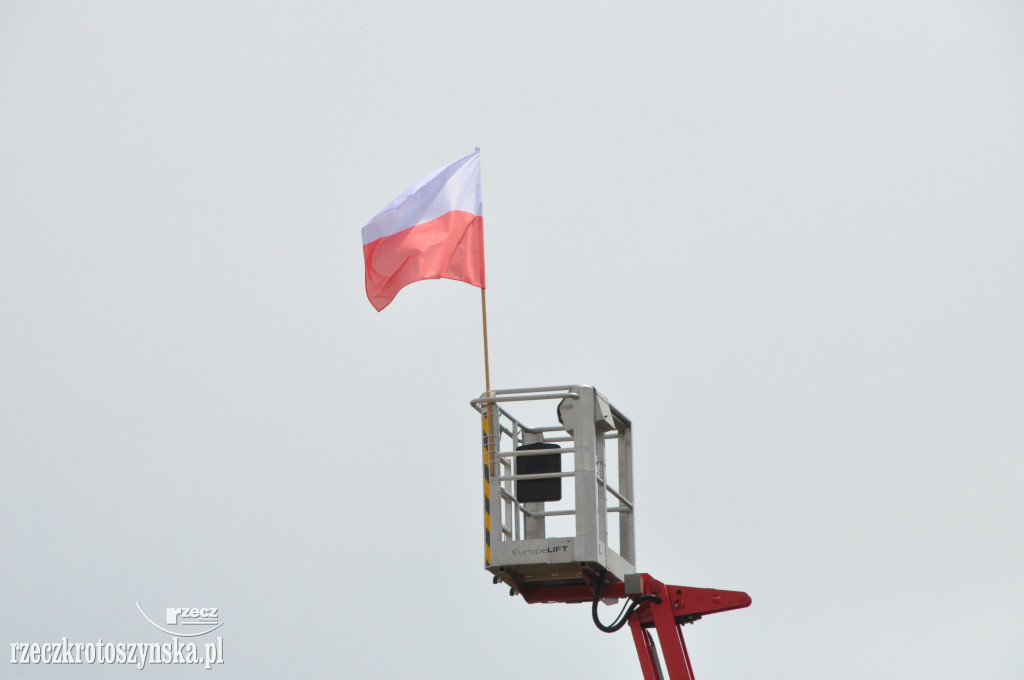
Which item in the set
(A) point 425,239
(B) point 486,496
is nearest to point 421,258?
(A) point 425,239

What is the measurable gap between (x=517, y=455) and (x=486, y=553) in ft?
4.15

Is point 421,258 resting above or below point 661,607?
above

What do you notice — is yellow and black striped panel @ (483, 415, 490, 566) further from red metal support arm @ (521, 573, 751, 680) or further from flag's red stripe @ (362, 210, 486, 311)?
flag's red stripe @ (362, 210, 486, 311)

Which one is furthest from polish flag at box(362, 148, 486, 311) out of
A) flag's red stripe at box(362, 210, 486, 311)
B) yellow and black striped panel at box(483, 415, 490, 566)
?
yellow and black striped panel at box(483, 415, 490, 566)

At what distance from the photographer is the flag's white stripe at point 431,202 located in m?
23.1

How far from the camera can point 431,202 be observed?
2330 cm

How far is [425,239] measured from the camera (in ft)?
75.5

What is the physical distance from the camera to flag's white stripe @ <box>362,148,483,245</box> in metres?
23.1

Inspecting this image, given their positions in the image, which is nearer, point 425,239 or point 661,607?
point 661,607

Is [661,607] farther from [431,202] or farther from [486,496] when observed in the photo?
[431,202]

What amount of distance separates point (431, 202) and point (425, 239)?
629mm

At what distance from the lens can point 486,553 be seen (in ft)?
64.0

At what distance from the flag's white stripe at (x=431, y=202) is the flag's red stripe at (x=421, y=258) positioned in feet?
0.41

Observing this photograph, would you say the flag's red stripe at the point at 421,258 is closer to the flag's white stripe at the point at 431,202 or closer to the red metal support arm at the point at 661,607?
the flag's white stripe at the point at 431,202
